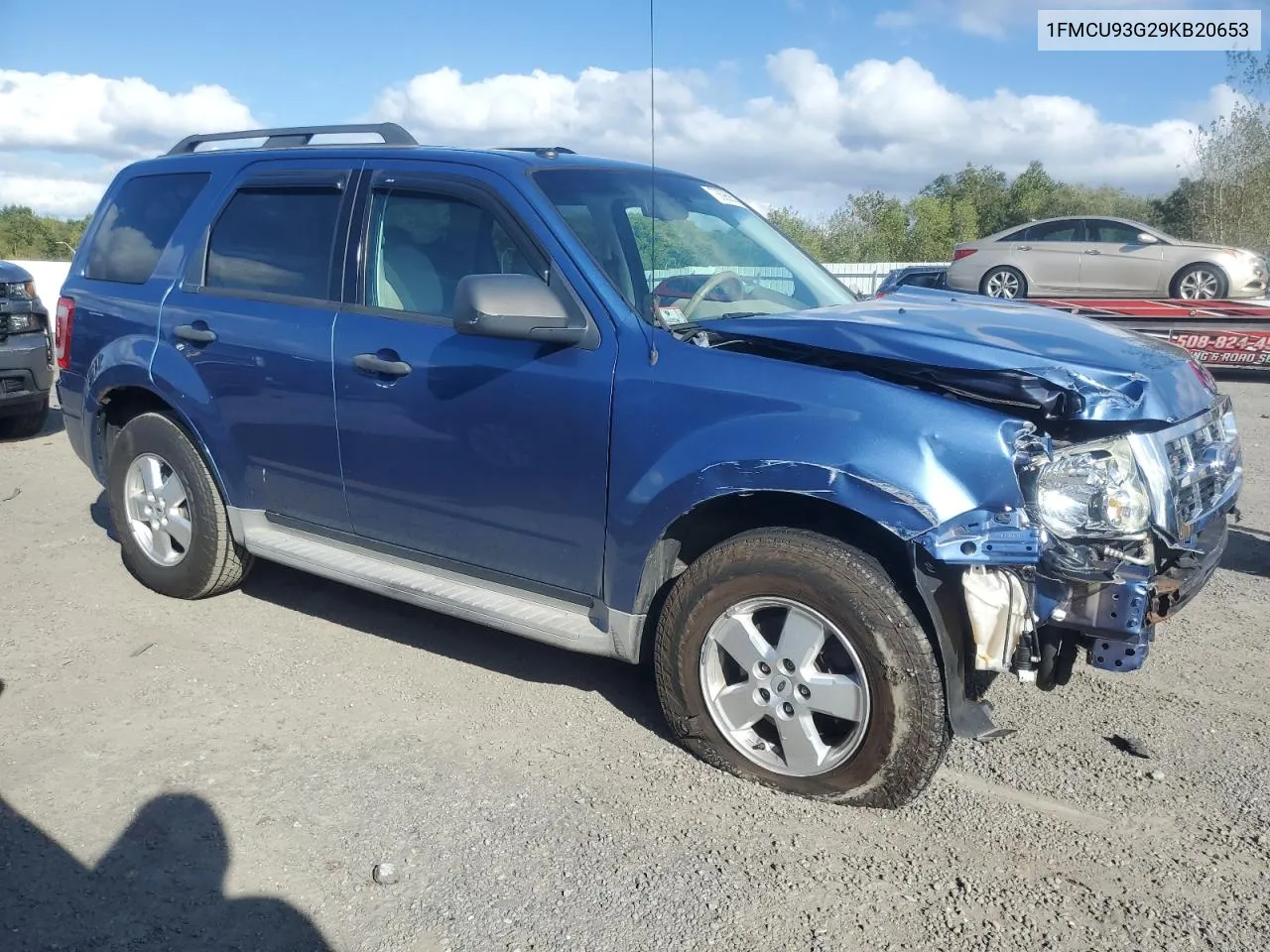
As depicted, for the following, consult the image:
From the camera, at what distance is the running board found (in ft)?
11.9

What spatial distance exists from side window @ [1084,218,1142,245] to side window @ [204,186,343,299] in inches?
551

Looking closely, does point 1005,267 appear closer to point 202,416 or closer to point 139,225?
point 139,225

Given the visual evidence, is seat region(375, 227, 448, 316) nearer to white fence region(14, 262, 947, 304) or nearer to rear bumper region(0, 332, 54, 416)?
white fence region(14, 262, 947, 304)

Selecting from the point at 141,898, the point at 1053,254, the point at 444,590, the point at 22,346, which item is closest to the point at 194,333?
the point at 444,590

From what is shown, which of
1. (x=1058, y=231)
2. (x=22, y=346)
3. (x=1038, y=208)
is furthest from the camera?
(x=1038, y=208)

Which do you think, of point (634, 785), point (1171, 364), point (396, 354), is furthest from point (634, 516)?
point (1171, 364)

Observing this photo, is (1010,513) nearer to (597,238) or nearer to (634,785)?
(634,785)

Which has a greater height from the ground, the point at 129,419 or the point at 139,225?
the point at 139,225

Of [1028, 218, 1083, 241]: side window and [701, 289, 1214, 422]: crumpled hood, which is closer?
[701, 289, 1214, 422]: crumpled hood

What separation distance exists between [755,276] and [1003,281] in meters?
13.6

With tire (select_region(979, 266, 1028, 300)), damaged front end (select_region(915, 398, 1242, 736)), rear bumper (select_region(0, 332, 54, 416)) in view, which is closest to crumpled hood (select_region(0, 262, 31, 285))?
rear bumper (select_region(0, 332, 54, 416))

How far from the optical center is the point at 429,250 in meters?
4.04

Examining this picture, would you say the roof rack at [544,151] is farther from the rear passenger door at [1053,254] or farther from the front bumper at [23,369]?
the rear passenger door at [1053,254]

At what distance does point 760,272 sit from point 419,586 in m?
1.80
